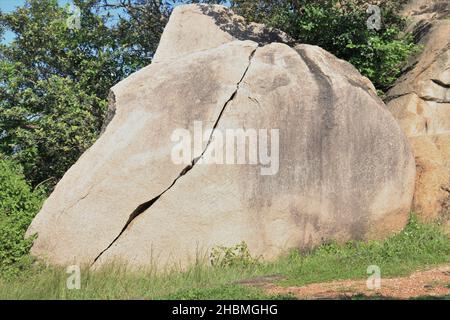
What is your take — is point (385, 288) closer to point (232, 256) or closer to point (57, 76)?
point (232, 256)

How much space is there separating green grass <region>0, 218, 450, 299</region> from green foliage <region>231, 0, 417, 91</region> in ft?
17.1

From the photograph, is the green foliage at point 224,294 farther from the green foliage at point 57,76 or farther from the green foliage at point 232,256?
the green foliage at point 57,76

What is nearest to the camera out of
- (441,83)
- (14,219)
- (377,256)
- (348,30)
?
(377,256)

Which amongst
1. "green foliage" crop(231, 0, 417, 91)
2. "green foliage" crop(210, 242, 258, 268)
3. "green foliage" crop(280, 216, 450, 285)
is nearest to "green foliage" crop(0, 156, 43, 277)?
"green foliage" crop(210, 242, 258, 268)

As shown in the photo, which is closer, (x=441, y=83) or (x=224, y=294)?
(x=224, y=294)

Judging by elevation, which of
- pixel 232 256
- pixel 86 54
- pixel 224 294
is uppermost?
pixel 86 54

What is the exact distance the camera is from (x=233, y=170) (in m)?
10.7

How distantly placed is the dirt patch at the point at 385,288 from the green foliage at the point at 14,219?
14.3ft

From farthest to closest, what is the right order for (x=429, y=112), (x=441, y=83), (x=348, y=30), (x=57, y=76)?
(x=57, y=76) → (x=348, y=30) → (x=441, y=83) → (x=429, y=112)

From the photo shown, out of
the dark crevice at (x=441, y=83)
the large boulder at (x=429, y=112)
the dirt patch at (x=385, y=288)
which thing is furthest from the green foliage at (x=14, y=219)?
the dark crevice at (x=441, y=83)

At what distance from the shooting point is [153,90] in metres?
11.4

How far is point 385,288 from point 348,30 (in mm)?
8550

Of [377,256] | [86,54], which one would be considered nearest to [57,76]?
[86,54]
